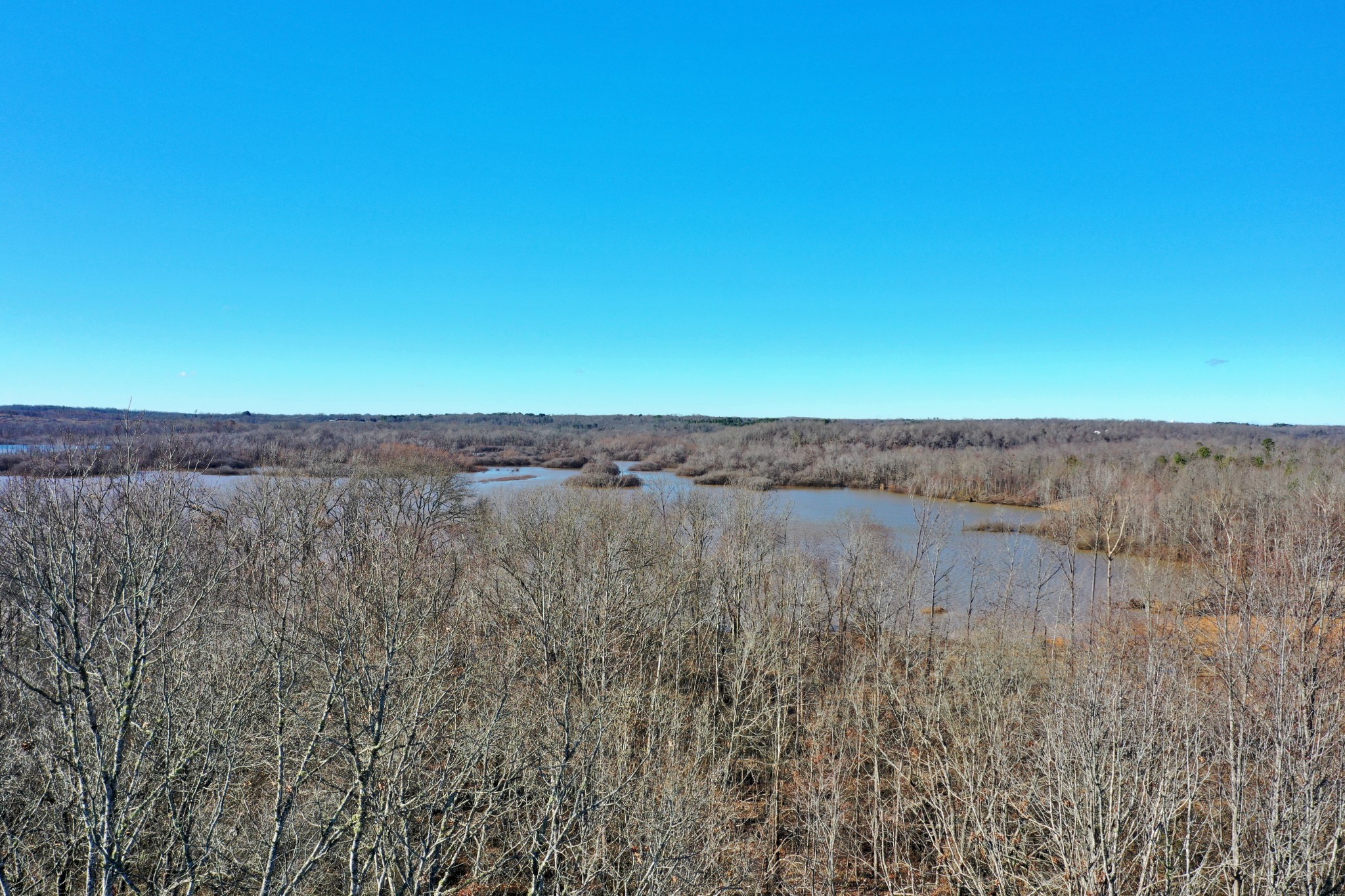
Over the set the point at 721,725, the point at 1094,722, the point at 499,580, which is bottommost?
the point at 721,725

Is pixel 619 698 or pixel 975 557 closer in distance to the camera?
pixel 619 698

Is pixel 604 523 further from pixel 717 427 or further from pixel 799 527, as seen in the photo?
pixel 717 427

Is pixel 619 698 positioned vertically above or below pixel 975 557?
below

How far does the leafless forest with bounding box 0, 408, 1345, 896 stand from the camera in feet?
21.5

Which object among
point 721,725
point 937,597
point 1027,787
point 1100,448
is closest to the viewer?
point 1027,787

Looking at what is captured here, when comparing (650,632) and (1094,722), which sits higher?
(1094,722)

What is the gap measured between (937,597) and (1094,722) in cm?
2238

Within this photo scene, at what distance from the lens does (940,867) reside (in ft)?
38.9

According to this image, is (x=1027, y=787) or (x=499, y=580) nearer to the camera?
(x=1027, y=787)

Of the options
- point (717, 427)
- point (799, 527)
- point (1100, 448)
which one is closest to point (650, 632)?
point (799, 527)

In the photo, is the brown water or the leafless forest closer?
the leafless forest

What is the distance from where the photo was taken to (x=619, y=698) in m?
13.0

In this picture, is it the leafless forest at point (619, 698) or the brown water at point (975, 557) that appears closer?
the leafless forest at point (619, 698)

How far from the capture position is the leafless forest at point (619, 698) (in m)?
6.54
